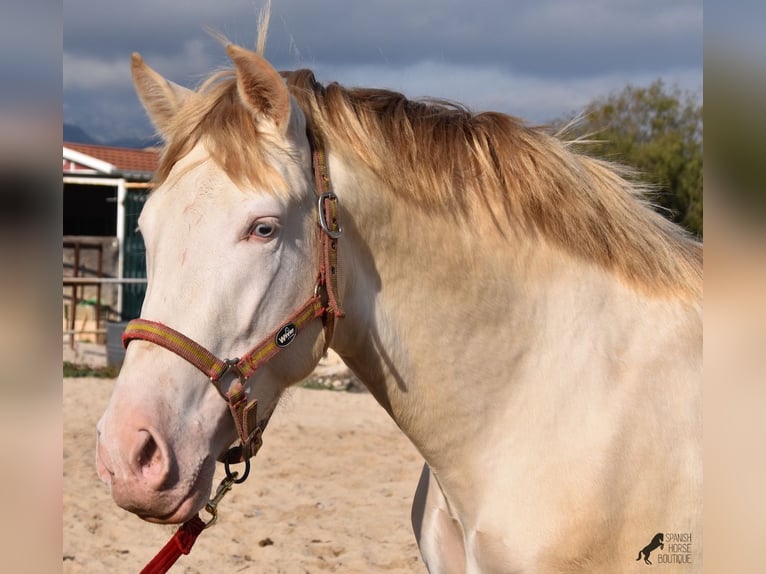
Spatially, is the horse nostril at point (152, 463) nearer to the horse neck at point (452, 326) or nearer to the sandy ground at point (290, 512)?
the horse neck at point (452, 326)

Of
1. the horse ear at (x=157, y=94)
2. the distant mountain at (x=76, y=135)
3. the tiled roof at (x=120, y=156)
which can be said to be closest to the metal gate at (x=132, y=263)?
the tiled roof at (x=120, y=156)

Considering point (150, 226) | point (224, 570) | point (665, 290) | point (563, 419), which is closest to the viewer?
point (150, 226)

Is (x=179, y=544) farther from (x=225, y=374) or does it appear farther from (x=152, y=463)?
(x=225, y=374)

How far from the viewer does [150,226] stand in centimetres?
192

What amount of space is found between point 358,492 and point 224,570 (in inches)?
75.5

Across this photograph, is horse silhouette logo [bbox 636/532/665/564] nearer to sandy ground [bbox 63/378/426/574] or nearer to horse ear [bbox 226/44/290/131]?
horse ear [bbox 226/44/290/131]

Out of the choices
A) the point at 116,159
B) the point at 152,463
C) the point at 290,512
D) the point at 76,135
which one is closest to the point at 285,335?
the point at 152,463

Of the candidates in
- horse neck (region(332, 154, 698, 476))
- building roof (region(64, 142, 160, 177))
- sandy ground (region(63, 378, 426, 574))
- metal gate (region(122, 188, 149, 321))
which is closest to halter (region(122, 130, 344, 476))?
horse neck (region(332, 154, 698, 476))

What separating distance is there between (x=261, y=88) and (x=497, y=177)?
76cm

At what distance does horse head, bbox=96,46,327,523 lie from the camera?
173 cm

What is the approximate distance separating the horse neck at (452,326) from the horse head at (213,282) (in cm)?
19

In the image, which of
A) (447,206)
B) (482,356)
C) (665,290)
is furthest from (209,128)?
(665,290)

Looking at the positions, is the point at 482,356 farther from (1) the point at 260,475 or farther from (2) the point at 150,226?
(1) the point at 260,475

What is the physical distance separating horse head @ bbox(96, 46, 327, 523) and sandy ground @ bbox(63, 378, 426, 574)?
73.7 inches
